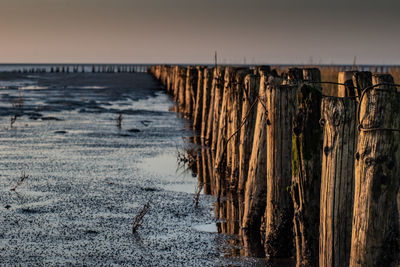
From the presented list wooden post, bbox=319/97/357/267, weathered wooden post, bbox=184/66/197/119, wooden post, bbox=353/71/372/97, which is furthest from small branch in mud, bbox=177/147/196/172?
weathered wooden post, bbox=184/66/197/119

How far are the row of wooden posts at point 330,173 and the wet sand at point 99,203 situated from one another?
662 millimetres

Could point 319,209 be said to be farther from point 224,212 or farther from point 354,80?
point 224,212

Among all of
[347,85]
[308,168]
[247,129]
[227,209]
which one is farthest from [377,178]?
[247,129]

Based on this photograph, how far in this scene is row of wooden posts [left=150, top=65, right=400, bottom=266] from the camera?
335cm

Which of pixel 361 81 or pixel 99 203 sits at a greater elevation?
pixel 361 81

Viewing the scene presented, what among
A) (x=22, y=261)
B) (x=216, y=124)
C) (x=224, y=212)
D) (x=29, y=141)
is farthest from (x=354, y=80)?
(x=29, y=141)

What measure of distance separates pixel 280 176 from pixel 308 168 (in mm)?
715

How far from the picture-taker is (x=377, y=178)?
3334mm

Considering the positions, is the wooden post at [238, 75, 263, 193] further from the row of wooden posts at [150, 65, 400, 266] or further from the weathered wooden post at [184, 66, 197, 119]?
the weathered wooden post at [184, 66, 197, 119]

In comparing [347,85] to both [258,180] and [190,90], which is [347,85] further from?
[190,90]

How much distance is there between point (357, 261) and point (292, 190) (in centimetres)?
110

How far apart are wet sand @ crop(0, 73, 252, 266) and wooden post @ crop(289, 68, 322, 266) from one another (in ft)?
2.37

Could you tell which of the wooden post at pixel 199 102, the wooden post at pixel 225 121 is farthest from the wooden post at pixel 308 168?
the wooden post at pixel 199 102

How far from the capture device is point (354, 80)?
14.2 feet
